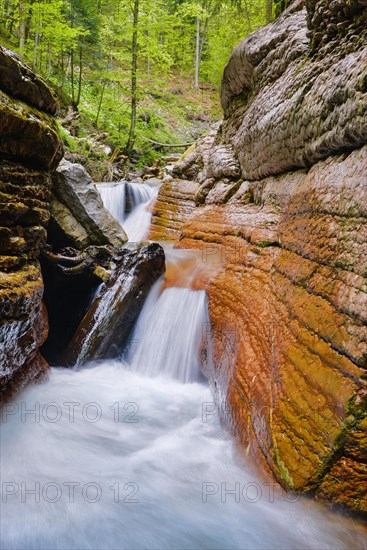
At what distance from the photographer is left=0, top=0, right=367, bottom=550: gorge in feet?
7.98

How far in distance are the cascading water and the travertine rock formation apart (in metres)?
0.60

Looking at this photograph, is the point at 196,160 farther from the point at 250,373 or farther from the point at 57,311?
the point at 250,373

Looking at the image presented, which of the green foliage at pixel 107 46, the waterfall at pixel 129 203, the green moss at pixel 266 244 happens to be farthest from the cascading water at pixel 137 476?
the green foliage at pixel 107 46

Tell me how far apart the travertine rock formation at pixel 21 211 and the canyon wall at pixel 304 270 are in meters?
2.27

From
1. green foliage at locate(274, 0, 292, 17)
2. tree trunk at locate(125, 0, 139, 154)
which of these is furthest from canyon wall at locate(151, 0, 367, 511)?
tree trunk at locate(125, 0, 139, 154)

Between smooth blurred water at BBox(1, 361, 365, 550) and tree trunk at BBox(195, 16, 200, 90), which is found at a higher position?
tree trunk at BBox(195, 16, 200, 90)

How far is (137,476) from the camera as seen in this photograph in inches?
122

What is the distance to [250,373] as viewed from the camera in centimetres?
339

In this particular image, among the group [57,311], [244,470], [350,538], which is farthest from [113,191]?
[350,538]

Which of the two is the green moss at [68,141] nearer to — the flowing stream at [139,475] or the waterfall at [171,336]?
the waterfall at [171,336]

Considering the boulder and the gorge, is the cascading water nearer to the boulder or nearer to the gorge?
the gorge

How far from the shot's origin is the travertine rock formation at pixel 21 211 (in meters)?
3.39

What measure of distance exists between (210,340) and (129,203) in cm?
721

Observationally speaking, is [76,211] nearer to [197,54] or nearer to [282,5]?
[282,5]
